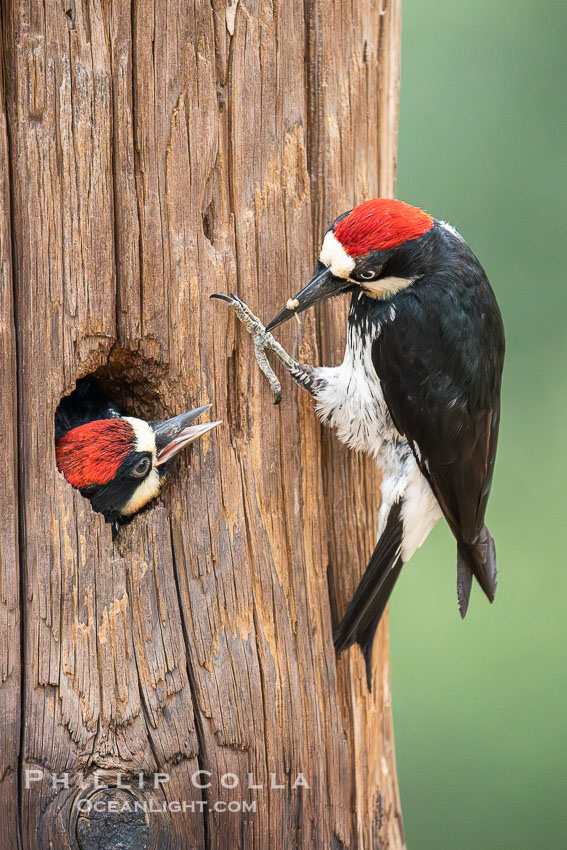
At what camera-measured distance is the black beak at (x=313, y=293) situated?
2502 mm

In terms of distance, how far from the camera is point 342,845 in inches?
105

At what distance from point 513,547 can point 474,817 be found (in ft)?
4.66

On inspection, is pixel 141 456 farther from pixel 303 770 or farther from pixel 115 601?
pixel 303 770

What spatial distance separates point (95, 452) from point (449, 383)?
1.04 m

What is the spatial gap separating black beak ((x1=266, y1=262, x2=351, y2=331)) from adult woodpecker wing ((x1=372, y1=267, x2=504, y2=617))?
0.77ft

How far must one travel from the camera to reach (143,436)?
2617mm

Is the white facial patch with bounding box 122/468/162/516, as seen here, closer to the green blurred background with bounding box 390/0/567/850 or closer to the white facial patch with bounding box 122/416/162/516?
the white facial patch with bounding box 122/416/162/516

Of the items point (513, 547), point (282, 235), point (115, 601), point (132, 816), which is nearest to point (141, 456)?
point (115, 601)

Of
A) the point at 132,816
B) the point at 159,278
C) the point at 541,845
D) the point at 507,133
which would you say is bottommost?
the point at 541,845

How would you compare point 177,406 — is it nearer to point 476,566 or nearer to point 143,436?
point 143,436

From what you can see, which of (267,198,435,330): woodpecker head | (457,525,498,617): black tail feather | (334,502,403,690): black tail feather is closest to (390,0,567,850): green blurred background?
(457,525,498,617): black tail feather

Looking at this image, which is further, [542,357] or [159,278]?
[542,357]

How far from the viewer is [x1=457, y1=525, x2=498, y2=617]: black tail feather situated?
2777 mm

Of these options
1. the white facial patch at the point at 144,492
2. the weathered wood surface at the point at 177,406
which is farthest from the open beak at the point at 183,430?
the white facial patch at the point at 144,492
